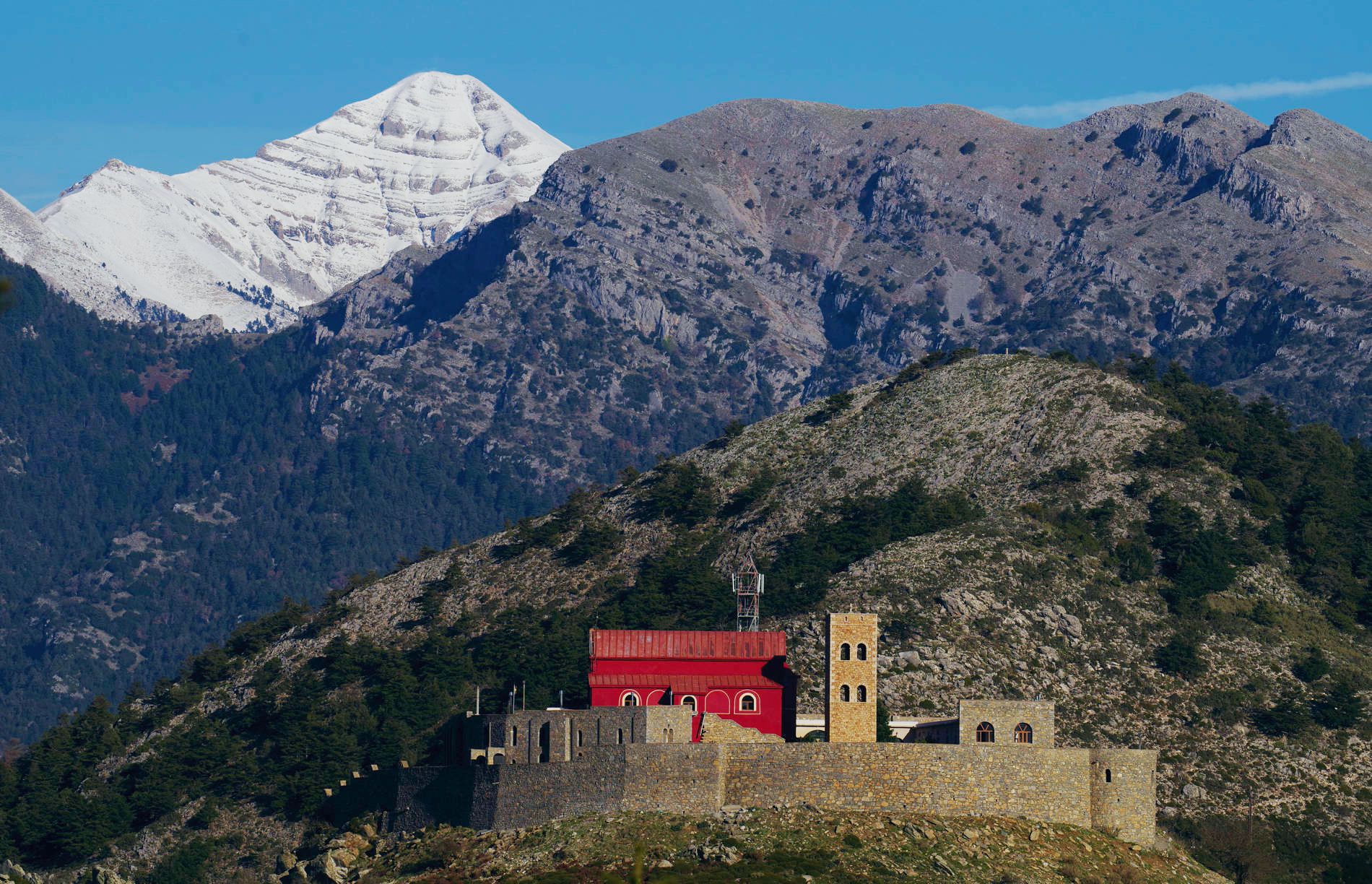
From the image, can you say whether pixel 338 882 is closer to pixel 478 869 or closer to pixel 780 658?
pixel 478 869

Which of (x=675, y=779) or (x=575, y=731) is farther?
(x=575, y=731)

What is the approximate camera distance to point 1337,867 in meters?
136

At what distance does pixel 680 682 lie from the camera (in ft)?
409

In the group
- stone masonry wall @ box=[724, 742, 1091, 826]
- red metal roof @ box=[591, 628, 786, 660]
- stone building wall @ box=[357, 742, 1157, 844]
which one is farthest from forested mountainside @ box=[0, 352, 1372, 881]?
stone masonry wall @ box=[724, 742, 1091, 826]

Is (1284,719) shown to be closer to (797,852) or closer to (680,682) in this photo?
(680,682)

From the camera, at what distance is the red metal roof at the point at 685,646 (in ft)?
414

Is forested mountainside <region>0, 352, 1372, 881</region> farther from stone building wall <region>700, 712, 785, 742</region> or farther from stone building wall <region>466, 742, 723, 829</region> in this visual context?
stone building wall <region>466, 742, 723, 829</region>

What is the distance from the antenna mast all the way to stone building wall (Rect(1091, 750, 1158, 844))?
25.2m

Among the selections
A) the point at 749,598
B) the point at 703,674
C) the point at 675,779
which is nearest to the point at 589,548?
the point at 749,598

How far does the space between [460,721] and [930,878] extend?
3968cm

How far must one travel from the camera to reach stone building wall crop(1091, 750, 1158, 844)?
4414 inches

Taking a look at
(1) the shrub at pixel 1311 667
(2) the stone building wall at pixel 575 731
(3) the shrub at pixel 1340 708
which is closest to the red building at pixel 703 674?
A: (2) the stone building wall at pixel 575 731

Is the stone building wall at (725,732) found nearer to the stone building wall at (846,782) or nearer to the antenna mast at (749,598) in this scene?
the stone building wall at (846,782)

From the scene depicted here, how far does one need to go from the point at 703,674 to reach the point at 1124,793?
25.4 metres
